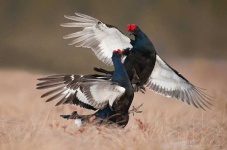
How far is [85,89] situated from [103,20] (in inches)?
483

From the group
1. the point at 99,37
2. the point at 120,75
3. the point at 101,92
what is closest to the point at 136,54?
the point at 99,37

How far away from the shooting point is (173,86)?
604cm

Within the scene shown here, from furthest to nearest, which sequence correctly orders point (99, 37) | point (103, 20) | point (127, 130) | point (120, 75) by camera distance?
point (103, 20)
point (99, 37)
point (120, 75)
point (127, 130)

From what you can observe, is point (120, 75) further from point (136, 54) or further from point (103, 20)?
point (103, 20)

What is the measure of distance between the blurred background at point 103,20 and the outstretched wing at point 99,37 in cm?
794

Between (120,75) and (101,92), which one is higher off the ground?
(120,75)

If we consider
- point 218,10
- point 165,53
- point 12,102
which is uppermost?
point 218,10

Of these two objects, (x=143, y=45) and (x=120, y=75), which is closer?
(x=120, y=75)

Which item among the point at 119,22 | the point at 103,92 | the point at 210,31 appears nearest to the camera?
the point at 103,92

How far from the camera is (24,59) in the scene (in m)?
15.1

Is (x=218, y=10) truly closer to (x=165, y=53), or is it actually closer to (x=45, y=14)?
(x=165, y=53)

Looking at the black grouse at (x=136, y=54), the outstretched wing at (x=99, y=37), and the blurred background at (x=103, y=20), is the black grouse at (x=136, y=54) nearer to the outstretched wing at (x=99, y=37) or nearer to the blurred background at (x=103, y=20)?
the outstretched wing at (x=99, y=37)

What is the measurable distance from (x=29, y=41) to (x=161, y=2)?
411 centimetres

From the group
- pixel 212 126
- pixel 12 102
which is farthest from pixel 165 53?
pixel 212 126
